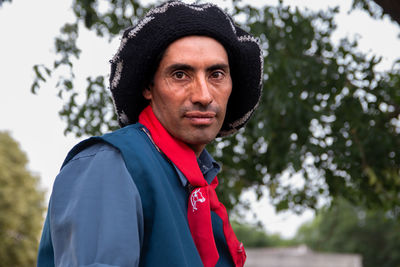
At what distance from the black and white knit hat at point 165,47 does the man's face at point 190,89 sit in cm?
4

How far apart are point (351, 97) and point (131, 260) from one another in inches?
187

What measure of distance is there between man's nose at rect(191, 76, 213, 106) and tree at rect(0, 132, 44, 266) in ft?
100

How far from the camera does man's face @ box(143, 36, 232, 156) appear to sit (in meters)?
1.96

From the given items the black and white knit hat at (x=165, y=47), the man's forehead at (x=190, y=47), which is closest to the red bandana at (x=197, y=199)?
the black and white knit hat at (x=165, y=47)

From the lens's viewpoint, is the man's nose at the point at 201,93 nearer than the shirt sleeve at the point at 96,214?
No

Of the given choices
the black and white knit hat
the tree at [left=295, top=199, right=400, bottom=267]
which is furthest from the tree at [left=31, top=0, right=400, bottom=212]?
the tree at [left=295, top=199, right=400, bottom=267]

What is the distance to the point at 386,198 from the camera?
6.48m

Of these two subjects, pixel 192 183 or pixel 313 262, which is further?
pixel 313 262

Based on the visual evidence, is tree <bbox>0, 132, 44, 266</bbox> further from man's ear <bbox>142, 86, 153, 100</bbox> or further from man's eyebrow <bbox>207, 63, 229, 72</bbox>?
man's eyebrow <bbox>207, 63, 229, 72</bbox>

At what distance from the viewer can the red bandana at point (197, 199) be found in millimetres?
1791

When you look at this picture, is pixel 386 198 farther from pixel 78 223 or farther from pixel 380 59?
pixel 78 223

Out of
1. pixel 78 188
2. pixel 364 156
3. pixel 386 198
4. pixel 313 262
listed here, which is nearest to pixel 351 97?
pixel 364 156

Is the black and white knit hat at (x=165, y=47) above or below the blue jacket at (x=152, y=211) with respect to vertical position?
above

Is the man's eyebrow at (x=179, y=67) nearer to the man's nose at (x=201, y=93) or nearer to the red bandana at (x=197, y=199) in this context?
the man's nose at (x=201, y=93)
